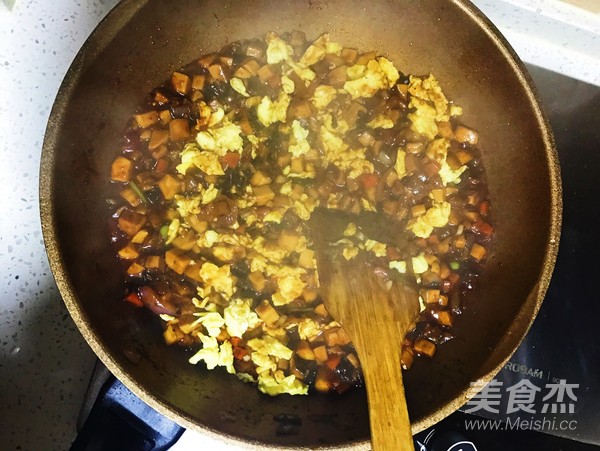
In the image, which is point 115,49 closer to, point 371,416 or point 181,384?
point 181,384

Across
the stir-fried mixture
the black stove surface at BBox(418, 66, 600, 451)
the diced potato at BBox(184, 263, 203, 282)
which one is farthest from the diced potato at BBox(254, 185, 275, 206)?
the black stove surface at BBox(418, 66, 600, 451)

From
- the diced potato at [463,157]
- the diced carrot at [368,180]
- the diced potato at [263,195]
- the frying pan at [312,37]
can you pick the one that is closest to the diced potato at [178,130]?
the frying pan at [312,37]

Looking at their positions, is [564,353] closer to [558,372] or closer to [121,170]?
[558,372]

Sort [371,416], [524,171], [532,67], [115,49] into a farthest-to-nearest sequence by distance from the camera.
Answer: [532,67] < [524,171] < [115,49] < [371,416]

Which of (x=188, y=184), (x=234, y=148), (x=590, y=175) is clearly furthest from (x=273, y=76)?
(x=590, y=175)

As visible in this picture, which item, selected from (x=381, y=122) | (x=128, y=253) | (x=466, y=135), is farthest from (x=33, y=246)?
(x=466, y=135)

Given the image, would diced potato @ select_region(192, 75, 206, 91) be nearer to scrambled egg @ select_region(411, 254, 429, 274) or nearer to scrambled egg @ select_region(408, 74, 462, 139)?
scrambled egg @ select_region(408, 74, 462, 139)
